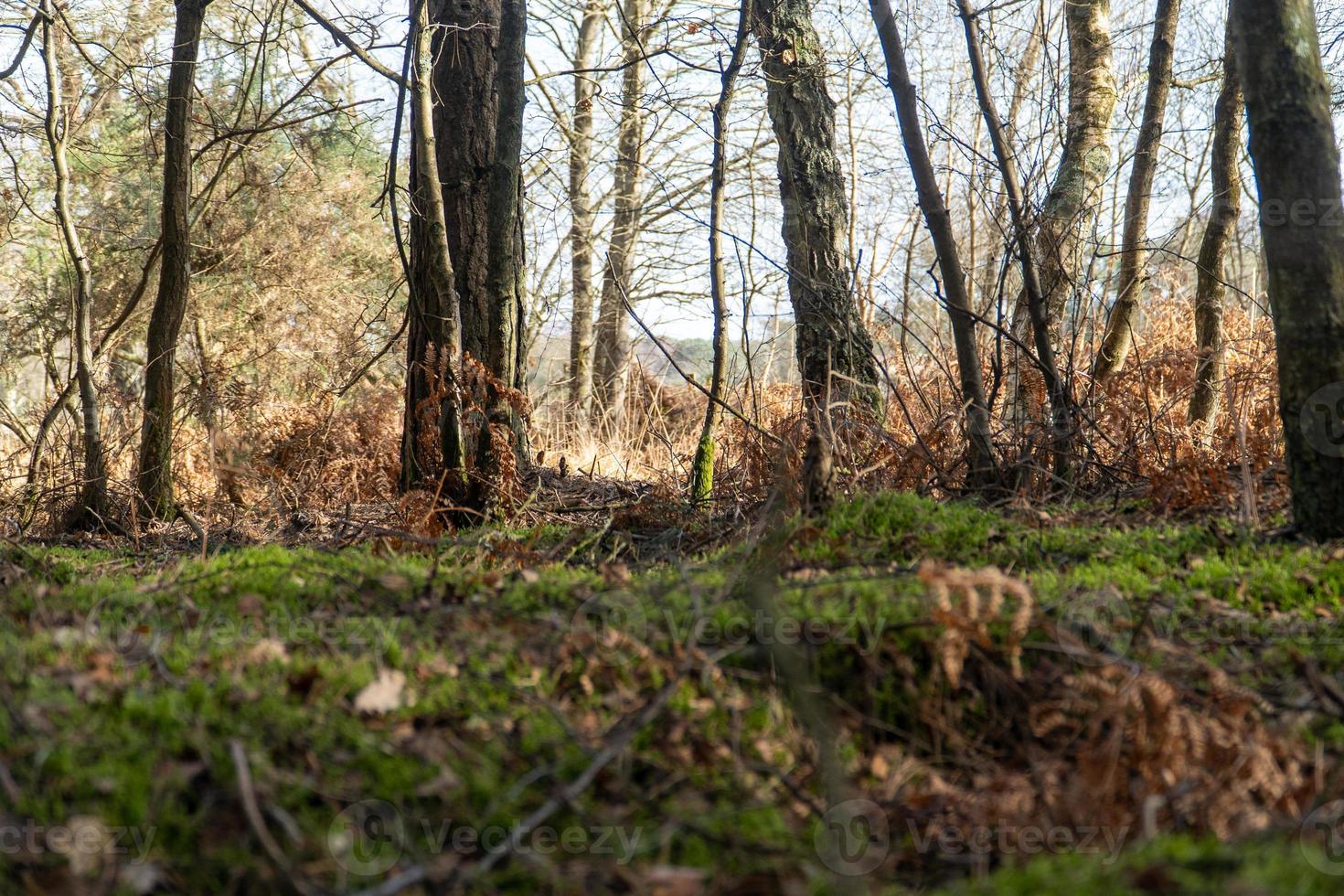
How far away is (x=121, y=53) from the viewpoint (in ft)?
38.2

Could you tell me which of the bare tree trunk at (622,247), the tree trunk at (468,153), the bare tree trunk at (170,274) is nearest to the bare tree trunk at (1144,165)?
the tree trunk at (468,153)

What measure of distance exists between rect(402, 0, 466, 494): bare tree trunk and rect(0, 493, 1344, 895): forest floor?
2.07 m

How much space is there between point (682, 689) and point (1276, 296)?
3.15 metres

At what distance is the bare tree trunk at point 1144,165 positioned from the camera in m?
7.49

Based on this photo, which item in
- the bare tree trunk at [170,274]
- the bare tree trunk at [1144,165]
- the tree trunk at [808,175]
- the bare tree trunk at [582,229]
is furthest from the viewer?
the bare tree trunk at [582,229]

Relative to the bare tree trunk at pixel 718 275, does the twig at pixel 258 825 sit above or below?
below

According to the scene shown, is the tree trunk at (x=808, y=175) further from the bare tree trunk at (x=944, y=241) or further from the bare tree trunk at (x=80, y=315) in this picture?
the bare tree trunk at (x=80, y=315)

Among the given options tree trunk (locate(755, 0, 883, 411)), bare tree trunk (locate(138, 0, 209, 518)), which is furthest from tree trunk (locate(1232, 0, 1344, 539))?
bare tree trunk (locate(138, 0, 209, 518))

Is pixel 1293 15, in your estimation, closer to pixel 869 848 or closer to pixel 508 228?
pixel 869 848

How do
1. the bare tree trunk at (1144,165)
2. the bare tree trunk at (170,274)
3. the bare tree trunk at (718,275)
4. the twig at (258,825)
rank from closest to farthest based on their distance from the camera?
the twig at (258,825), the bare tree trunk at (718,275), the bare tree trunk at (170,274), the bare tree trunk at (1144,165)

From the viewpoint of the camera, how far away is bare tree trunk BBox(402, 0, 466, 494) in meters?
5.36

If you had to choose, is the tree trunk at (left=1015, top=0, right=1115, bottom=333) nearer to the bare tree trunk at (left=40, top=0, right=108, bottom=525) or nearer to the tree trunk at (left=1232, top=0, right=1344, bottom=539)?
the tree trunk at (left=1232, top=0, right=1344, bottom=539)

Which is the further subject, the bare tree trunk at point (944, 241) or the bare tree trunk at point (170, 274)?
the bare tree trunk at point (170, 274)

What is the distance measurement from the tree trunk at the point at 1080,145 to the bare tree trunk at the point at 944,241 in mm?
1741
